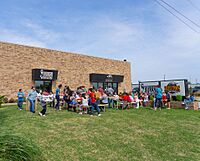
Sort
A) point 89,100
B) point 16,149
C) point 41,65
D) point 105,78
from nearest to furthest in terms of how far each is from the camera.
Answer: point 16,149 < point 89,100 < point 41,65 < point 105,78

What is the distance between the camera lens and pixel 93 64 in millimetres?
22609

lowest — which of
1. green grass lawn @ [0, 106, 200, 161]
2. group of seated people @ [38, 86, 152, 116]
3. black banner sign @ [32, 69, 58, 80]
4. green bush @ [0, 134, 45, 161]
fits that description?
green grass lawn @ [0, 106, 200, 161]

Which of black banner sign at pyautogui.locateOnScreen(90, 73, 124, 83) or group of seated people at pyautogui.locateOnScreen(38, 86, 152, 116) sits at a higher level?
black banner sign at pyautogui.locateOnScreen(90, 73, 124, 83)

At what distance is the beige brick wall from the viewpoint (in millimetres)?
15629

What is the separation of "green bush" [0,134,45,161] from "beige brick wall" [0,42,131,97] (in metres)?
12.8

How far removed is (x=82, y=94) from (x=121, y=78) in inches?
583

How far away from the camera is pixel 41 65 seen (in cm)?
1784

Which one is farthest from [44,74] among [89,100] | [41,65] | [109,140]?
[109,140]

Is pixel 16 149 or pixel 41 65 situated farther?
pixel 41 65

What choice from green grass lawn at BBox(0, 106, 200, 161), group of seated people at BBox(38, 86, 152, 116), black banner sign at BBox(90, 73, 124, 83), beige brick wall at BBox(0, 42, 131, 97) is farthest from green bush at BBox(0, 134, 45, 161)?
black banner sign at BBox(90, 73, 124, 83)

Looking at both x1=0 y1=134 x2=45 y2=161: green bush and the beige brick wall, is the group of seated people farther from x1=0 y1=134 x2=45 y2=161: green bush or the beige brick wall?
x1=0 y1=134 x2=45 y2=161: green bush

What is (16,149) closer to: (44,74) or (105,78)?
(44,74)

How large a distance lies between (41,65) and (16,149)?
587 inches

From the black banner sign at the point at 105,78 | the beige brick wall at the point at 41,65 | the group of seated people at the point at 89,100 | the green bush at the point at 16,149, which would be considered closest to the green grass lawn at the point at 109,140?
the green bush at the point at 16,149
